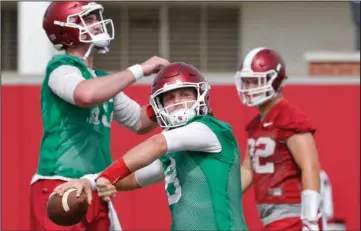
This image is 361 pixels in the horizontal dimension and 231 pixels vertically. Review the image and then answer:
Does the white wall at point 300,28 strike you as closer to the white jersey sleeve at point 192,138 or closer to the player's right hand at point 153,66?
the player's right hand at point 153,66

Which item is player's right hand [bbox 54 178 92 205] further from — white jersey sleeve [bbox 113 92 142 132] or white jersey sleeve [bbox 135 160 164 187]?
white jersey sleeve [bbox 113 92 142 132]

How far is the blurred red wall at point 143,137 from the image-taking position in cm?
849

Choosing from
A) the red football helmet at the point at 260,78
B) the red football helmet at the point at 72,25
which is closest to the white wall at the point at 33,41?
the red football helmet at the point at 260,78

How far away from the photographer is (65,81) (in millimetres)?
5305

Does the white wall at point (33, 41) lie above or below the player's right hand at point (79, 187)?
above

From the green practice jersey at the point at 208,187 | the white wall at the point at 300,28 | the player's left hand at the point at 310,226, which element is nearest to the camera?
the green practice jersey at the point at 208,187

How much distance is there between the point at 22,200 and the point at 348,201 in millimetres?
2496

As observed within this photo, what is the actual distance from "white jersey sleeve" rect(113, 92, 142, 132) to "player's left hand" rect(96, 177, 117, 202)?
4.63 feet

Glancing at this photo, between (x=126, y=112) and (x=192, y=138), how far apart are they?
1.43 metres

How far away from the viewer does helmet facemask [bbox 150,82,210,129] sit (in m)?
4.60

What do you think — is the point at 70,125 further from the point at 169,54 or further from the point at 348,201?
the point at 169,54

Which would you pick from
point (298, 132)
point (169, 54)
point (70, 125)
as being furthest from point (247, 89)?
point (169, 54)

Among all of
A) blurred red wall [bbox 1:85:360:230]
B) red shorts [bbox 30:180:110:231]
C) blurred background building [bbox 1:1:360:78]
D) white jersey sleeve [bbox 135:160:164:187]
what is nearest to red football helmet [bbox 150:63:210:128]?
white jersey sleeve [bbox 135:160:164:187]

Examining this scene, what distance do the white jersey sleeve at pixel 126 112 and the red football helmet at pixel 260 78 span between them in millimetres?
809
